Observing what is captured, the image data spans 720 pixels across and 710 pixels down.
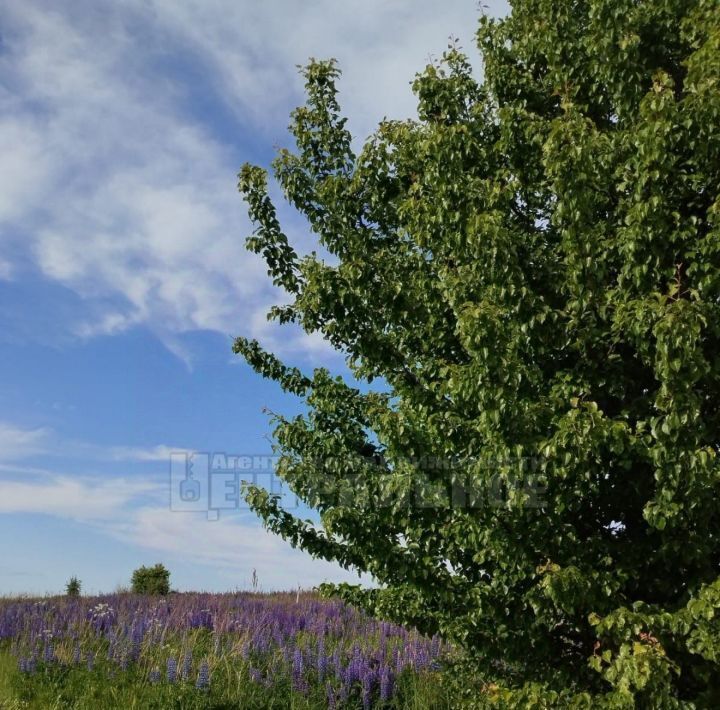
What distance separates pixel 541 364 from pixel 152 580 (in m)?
20.5

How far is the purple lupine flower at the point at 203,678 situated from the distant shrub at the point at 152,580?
→ 14.6 metres

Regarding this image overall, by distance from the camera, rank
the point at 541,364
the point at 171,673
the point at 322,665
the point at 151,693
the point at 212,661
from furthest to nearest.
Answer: the point at 212,661 < the point at 322,665 < the point at 171,673 < the point at 151,693 < the point at 541,364

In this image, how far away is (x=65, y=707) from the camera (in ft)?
35.3

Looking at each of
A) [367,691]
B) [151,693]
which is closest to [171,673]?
[151,693]

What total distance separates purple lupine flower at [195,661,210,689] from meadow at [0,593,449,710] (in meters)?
0.02

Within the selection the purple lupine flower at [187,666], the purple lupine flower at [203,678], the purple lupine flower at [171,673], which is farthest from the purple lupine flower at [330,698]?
the purple lupine flower at [171,673]

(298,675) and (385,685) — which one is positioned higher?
(298,675)

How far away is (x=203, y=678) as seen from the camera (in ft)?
34.7

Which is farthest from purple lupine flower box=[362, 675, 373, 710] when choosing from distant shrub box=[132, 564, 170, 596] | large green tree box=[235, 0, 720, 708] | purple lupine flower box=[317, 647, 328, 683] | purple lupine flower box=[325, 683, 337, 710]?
distant shrub box=[132, 564, 170, 596]

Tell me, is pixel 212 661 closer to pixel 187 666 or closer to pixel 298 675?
pixel 187 666

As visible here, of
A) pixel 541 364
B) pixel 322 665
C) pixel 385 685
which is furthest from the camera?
pixel 322 665

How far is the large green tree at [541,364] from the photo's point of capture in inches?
274

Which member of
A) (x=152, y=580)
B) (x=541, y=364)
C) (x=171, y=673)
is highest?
(x=541, y=364)

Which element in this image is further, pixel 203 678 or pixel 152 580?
pixel 152 580
